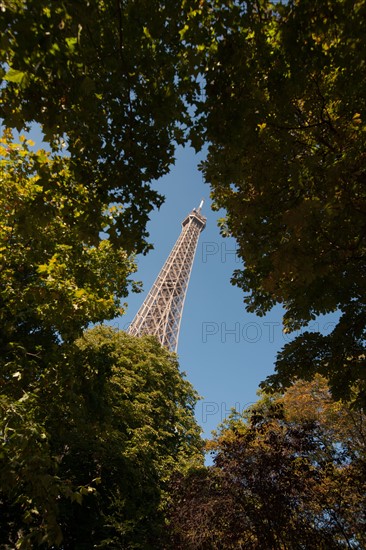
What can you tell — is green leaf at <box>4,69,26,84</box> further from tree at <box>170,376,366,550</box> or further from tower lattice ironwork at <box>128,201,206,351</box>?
tower lattice ironwork at <box>128,201,206,351</box>

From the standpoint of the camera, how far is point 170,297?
41.6 meters

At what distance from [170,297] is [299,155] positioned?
36375 mm

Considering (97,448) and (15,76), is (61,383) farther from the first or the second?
(15,76)

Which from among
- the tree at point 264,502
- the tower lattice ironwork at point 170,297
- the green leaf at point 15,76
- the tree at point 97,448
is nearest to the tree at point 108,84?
the green leaf at point 15,76

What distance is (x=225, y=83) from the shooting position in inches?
157

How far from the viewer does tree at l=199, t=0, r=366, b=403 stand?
380 centimetres

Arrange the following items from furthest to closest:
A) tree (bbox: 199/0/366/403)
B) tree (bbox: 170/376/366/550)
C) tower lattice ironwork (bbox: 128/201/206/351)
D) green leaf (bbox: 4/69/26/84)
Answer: tower lattice ironwork (bbox: 128/201/206/351) → tree (bbox: 170/376/366/550) → tree (bbox: 199/0/366/403) → green leaf (bbox: 4/69/26/84)

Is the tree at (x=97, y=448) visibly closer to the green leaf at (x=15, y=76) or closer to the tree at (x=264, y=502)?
the tree at (x=264, y=502)

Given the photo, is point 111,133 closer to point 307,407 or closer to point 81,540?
point 81,540

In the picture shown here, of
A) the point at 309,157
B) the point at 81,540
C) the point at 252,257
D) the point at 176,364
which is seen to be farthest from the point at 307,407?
the point at 309,157

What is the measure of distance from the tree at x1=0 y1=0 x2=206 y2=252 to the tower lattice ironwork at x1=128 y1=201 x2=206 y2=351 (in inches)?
1140

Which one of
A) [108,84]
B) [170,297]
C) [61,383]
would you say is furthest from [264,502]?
[170,297]

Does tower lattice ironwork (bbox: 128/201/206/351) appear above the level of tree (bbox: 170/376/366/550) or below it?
above

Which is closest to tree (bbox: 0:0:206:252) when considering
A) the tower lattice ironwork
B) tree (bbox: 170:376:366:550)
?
tree (bbox: 170:376:366:550)
